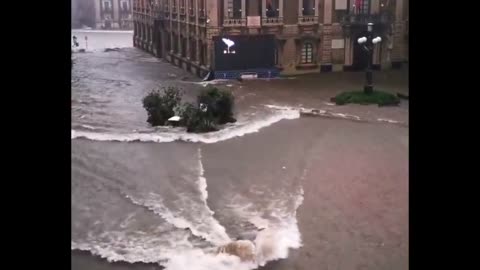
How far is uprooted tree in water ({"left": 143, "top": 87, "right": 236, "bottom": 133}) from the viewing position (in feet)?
8.18

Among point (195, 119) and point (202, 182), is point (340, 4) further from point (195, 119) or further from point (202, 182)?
point (202, 182)

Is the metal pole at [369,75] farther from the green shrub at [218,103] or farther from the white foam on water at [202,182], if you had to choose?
the white foam on water at [202,182]

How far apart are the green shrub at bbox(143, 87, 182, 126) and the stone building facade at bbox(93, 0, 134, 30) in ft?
1.28

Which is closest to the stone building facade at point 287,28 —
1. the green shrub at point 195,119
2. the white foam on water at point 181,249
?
the green shrub at point 195,119

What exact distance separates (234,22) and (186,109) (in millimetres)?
437

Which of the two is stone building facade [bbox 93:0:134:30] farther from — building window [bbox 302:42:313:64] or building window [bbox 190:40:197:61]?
building window [bbox 302:42:313:64]

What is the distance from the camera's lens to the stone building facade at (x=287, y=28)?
101 inches

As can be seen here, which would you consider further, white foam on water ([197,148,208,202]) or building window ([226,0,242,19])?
building window ([226,0,242,19])

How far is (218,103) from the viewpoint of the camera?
2559 mm

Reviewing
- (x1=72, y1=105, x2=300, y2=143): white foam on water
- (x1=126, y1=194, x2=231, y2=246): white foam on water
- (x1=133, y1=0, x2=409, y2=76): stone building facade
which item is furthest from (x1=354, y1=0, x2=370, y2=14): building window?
(x1=126, y1=194, x2=231, y2=246): white foam on water
